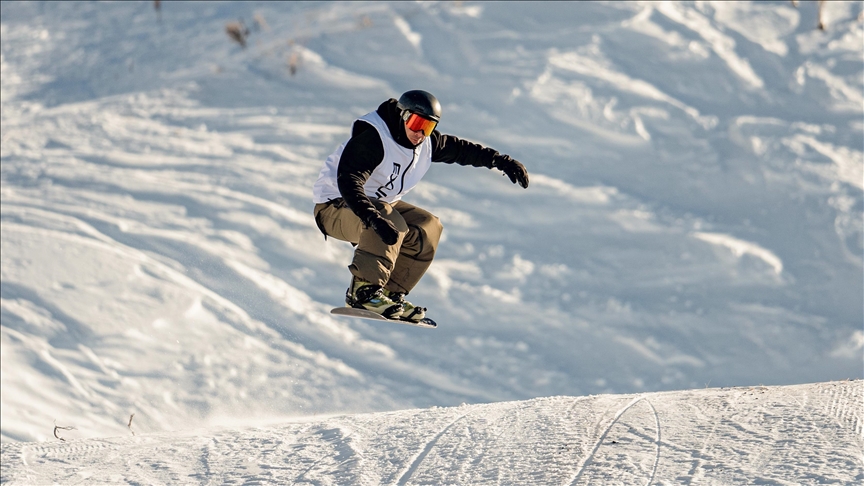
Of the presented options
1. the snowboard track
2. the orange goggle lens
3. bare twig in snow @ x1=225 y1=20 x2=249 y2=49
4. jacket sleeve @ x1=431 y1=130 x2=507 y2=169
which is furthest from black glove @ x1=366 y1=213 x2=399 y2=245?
bare twig in snow @ x1=225 y1=20 x2=249 y2=49

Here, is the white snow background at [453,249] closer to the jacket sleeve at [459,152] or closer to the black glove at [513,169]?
the black glove at [513,169]

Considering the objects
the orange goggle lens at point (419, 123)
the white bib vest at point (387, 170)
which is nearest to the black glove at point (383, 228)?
the white bib vest at point (387, 170)

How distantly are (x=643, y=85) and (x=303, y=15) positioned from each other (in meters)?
4.58

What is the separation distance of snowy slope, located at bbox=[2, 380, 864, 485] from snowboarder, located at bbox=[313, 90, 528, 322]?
0.75 metres

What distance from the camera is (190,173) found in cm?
987

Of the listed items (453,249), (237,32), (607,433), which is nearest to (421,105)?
(607,433)

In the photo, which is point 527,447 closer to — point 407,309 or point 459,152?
point 407,309

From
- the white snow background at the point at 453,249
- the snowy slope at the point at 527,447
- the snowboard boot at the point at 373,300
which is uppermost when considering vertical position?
the snowboard boot at the point at 373,300

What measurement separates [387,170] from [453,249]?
438 cm

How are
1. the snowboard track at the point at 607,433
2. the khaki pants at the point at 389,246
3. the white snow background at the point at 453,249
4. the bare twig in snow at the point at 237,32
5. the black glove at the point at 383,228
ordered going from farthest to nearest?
the bare twig in snow at the point at 237,32, the khaki pants at the point at 389,246, the white snow background at the point at 453,249, the black glove at the point at 383,228, the snowboard track at the point at 607,433

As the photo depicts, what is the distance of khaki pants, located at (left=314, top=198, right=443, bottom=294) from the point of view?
497 cm

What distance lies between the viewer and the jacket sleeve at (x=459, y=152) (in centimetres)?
524

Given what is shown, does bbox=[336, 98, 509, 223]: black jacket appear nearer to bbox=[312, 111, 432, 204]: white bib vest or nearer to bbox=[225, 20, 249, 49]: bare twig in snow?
bbox=[312, 111, 432, 204]: white bib vest

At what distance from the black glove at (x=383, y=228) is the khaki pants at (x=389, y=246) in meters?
0.30
